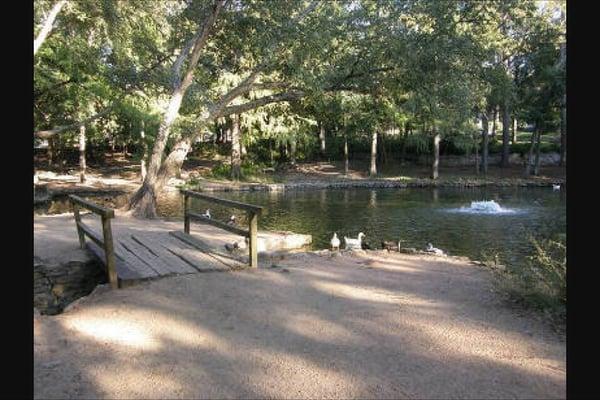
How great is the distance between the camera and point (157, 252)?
330 inches

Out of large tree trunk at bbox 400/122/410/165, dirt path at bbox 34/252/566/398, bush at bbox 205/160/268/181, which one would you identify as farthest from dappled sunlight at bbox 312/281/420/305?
large tree trunk at bbox 400/122/410/165

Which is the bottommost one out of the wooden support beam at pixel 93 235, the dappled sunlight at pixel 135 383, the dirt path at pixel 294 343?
the dappled sunlight at pixel 135 383

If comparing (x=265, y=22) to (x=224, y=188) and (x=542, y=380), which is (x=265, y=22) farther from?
(x=224, y=188)

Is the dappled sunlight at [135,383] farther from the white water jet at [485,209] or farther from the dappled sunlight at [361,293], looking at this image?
the white water jet at [485,209]

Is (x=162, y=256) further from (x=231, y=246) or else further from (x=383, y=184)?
→ (x=383, y=184)

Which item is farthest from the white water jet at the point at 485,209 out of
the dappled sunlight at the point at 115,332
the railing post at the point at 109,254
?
the dappled sunlight at the point at 115,332

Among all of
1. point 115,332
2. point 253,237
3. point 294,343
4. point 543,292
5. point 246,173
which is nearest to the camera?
point 294,343

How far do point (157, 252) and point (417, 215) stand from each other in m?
12.4

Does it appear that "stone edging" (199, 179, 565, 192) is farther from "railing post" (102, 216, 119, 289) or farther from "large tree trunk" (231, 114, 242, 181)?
"railing post" (102, 216, 119, 289)

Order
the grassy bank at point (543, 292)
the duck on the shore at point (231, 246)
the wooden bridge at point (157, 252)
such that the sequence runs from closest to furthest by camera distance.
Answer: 1. the grassy bank at point (543, 292)
2. the wooden bridge at point (157, 252)
3. the duck on the shore at point (231, 246)

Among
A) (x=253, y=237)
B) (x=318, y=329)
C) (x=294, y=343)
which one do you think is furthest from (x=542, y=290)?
(x=253, y=237)

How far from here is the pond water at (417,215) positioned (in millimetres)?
14415

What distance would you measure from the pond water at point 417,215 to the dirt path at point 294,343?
7107 millimetres
